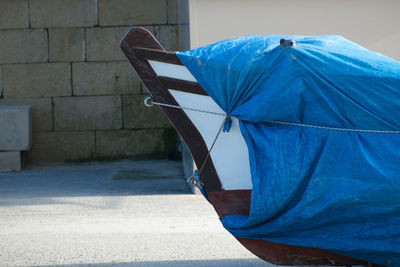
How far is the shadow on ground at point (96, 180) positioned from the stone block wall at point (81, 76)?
1.25 feet

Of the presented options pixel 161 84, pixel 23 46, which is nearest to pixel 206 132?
pixel 161 84

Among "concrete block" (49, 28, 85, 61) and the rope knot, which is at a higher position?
"concrete block" (49, 28, 85, 61)

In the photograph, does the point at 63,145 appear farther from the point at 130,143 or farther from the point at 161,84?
the point at 161,84

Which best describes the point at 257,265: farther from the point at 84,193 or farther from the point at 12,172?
the point at 12,172

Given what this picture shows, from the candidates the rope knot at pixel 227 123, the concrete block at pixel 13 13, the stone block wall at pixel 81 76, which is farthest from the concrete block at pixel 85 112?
the rope knot at pixel 227 123

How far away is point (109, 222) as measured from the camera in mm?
5711

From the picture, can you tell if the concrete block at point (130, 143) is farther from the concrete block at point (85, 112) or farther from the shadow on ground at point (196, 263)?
the shadow on ground at point (196, 263)

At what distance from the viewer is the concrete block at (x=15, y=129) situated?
350 inches

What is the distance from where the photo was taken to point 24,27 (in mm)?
9594

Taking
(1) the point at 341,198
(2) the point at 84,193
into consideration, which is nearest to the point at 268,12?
(2) the point at 84,193

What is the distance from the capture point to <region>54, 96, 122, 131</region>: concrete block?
31.7 feet

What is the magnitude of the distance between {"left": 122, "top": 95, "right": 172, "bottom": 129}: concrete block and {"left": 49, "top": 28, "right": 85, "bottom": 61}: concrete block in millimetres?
1056

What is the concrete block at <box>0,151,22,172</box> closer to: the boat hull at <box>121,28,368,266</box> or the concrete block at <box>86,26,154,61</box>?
the concrete block at <box>86,26,154,61</box>

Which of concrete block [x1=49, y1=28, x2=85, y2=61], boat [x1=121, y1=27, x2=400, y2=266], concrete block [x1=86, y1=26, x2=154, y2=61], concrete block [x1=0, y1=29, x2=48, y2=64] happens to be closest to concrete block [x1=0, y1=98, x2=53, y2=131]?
concrete block [x1=0, y1=29, x2=48, y2=64]
